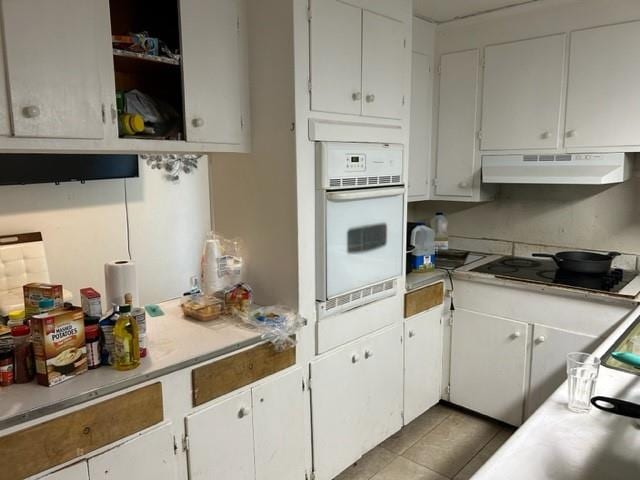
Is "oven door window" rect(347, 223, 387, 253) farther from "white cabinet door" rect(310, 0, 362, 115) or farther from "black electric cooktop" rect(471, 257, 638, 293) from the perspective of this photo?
"black electric cooktop" rect(471, 257, 638, 293)

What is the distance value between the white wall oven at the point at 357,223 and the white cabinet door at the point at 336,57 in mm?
190

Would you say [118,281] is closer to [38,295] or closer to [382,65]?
[38,295]

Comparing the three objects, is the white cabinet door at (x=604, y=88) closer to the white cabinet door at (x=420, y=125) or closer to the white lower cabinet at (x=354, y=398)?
the white cabinet door at (x=420, y=125)

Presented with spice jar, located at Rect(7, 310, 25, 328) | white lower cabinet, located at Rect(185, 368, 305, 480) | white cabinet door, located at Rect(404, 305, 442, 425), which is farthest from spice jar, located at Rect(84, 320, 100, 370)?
white cabinet door, located at Rect(404, 305, 442, 425)

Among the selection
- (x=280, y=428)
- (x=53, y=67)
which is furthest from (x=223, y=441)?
(x=53, y=67)

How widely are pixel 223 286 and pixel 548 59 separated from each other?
85.3 inches

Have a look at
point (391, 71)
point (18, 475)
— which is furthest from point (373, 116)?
point (18, 475)

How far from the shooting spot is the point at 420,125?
308cm

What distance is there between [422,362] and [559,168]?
4.39 ft

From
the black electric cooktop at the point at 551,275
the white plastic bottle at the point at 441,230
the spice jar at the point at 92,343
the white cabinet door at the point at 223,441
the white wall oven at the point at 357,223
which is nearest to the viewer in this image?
the spice jar at the point at 92,343

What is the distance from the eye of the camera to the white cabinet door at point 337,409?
215 cm

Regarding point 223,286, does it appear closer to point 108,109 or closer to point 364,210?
point 364,210

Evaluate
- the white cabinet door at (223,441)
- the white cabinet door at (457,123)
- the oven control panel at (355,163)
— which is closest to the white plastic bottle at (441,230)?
the white cabinet door at (457,123)

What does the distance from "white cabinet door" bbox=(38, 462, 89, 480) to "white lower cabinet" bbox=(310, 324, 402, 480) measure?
96 cm
